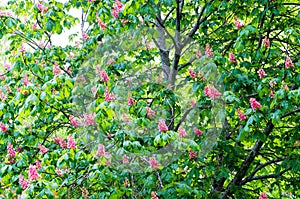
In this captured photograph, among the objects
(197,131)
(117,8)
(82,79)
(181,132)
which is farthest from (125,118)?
(117,8)

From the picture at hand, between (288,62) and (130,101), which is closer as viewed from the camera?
(130,101)

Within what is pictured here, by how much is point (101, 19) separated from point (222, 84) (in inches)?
42.1

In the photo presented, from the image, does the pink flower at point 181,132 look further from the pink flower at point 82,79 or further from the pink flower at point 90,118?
the pink flower at point 82,79

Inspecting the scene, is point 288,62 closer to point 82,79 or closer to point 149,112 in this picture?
point 149,112

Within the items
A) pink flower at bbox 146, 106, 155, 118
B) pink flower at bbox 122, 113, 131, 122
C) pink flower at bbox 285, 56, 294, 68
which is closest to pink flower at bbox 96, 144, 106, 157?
pink flower at bbox 122, 113, 131, 122

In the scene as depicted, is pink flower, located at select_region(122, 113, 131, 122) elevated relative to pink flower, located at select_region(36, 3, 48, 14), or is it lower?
lower

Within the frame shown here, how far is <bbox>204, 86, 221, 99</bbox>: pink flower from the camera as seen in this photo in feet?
9.00

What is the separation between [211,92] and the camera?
9.04 ft

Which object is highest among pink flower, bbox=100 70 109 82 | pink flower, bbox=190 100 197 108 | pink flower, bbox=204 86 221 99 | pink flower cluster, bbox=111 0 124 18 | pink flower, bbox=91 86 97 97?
pink flower cluster, bbox=111 0 124 18

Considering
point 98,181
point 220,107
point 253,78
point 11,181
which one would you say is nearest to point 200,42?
point 253,78

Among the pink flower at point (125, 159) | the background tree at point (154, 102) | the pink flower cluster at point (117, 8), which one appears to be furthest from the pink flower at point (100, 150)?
the pink flower cluster at point (117, 8)

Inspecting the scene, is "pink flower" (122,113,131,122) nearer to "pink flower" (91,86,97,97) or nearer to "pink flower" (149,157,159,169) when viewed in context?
"pink flower" (91,86,97,97)

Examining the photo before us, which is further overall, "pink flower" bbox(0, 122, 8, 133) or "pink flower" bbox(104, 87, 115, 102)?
"pink flower" bbox(0, 122, 8, 133)

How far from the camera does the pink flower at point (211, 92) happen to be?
2744 millimetres
